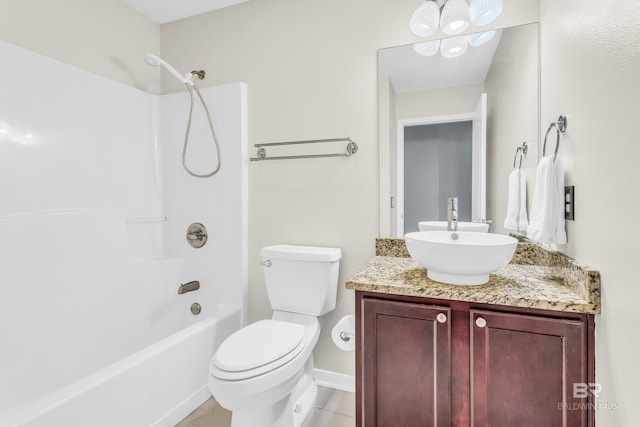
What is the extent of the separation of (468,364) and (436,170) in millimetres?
977

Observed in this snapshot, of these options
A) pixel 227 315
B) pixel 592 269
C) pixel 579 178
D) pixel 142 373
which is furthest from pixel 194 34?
pixel 592 269

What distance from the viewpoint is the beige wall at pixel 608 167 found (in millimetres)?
798

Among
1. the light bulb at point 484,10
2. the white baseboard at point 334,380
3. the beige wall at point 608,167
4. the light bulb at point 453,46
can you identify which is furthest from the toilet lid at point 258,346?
the light bulb at point 484,10

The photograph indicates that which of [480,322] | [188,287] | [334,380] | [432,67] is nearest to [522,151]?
[432,67]

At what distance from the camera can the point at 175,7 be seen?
2.17 metres

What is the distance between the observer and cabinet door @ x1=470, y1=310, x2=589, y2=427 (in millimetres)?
1020

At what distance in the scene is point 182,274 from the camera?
88.4 inches

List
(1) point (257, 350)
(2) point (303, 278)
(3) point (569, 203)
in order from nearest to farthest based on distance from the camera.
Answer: (3) point (569, 203) < (1) point (257, 350) < (2) point (303, 278)

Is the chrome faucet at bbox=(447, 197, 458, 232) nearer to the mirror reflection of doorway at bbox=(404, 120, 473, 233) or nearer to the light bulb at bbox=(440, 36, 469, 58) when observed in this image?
the mirror reflection of doorway at bbox=(404, 120, 473, 233)

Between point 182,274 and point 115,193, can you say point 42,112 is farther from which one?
point 182,274

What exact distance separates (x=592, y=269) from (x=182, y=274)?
→ 2247 mm

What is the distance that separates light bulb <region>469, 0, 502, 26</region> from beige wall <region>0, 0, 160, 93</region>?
2161 mm

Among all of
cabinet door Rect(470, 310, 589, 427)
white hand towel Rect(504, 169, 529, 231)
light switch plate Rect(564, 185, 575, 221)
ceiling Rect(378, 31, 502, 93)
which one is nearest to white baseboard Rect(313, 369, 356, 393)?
cabinet door Rect(470, 310, 589, 427)

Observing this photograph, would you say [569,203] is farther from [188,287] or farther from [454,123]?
[188,287]
